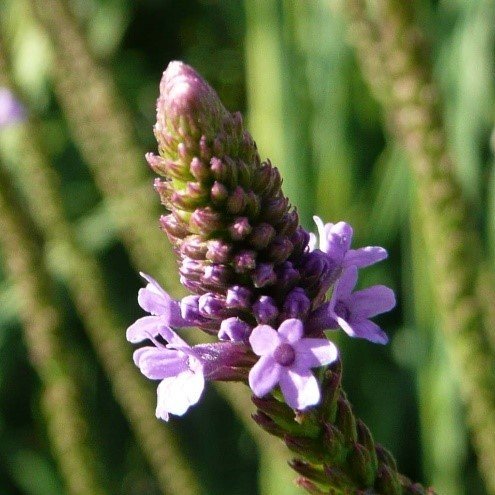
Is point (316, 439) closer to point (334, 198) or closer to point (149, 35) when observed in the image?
point (334, 198)

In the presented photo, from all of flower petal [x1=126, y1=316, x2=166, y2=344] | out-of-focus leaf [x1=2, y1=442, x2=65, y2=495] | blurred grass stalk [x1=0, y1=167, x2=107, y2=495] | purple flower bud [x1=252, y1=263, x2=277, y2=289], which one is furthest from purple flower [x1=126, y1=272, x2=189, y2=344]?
out-of-focus leaf [x1=2, y1=442, x2=65, y2=495]

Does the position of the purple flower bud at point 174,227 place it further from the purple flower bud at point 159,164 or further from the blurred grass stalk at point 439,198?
the blurred grass stalk at point 439,198

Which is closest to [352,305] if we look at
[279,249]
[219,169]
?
[279,249]

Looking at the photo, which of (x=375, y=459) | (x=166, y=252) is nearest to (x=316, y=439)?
(x=375, y=459)

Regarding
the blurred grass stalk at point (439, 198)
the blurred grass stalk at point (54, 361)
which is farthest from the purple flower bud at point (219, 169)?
the blurred grass stalk at point (54, 361)

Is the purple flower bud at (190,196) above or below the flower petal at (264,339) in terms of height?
above

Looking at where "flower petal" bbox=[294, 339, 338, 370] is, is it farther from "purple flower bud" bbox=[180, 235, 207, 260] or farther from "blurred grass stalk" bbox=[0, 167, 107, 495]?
"blurred grass stalk" bbox=[0, 167, 107, 495]
